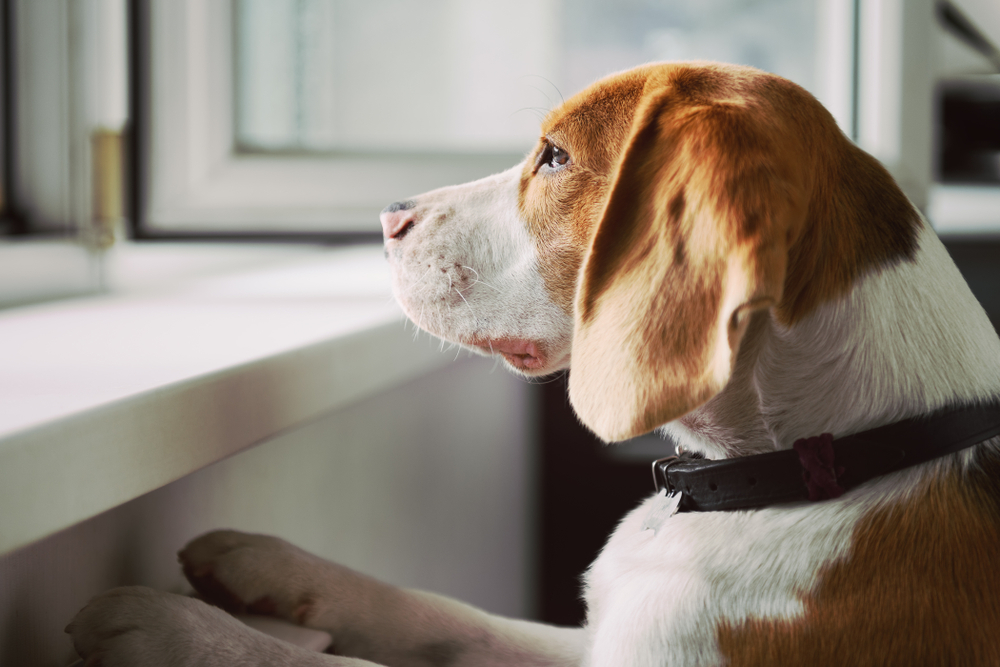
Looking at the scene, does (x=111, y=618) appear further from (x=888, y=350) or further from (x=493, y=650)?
(x=888, y=350)

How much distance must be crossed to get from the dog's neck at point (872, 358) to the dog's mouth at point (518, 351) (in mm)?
225

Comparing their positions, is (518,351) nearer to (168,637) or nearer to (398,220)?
(398,220)

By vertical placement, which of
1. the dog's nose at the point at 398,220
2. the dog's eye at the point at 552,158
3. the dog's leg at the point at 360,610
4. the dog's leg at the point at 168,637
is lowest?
the dog's leg at the point at 360,610

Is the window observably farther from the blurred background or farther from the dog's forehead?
the dog's forehead

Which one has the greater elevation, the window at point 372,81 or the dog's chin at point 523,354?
the window at point 372,81

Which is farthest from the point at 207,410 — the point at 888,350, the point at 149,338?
the point at 888,350

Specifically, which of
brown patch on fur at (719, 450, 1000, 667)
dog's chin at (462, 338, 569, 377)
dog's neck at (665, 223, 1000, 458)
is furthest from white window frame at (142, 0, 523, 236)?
brown patch on fur at (719, 450, 1000, 667)

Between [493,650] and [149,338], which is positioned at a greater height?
[149,338]

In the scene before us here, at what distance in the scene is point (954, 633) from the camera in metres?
0.60

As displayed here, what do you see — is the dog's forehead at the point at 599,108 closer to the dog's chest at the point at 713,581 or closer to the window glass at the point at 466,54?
the dog's chest at the point at 713,581

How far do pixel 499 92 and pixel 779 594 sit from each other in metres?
1.71

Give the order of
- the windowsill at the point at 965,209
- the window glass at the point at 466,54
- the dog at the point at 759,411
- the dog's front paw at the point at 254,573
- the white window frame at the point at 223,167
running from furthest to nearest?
the windowsill at the point at 965,209 → the window glass at the point at 466,54 → the white window frame at the point at 223,167 → the dog's front paw at the point at 254,573 → the dog at the point at 759,411

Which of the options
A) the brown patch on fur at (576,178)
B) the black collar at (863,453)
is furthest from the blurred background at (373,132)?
the black collar at (863,453)

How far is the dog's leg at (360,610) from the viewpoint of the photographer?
77 cm
